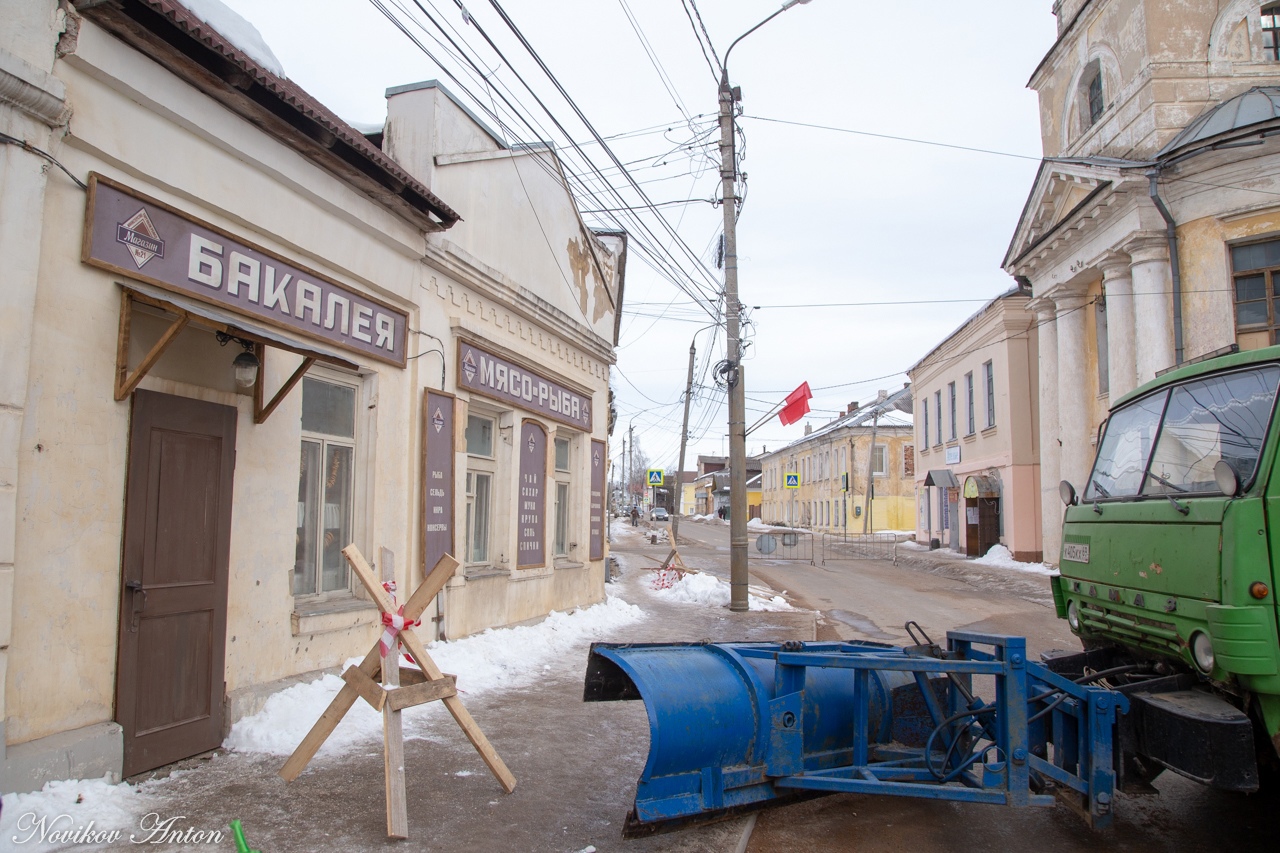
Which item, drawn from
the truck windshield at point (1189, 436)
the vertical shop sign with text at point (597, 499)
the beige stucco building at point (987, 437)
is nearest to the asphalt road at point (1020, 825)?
the truck windshield at point (1189, 436)

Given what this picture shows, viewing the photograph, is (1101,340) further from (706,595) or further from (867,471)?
(867,471)

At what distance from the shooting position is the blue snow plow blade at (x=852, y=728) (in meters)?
4.23

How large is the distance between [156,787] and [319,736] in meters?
1.03

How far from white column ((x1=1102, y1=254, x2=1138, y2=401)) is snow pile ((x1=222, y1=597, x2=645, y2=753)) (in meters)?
12.6

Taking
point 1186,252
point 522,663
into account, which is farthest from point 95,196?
point 1186,252

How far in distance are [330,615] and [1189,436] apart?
630cm

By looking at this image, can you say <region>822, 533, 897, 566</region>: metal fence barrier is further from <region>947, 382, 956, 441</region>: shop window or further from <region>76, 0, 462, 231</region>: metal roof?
<region>76, 0, 462, 231</region>: metal roof

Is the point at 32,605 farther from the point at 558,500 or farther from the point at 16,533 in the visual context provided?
the point at 558,500

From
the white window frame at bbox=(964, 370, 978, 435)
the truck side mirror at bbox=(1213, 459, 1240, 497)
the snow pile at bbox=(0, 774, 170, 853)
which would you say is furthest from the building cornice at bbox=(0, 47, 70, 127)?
the white window frame at bbox=(964, 370, 978, 435)

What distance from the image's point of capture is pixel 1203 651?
13.5 ft

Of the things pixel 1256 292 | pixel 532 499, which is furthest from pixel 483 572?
pixel 1256 292

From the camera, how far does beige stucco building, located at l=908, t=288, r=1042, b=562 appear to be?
25438 mm

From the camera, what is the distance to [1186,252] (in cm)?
1719

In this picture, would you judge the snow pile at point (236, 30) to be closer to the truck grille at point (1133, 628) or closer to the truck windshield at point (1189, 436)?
the truck windshield at point (1189, 436)
